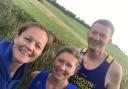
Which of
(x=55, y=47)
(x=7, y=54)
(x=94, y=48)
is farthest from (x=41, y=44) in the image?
(x=55, y=47)

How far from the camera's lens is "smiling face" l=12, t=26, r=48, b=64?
452 centimetres

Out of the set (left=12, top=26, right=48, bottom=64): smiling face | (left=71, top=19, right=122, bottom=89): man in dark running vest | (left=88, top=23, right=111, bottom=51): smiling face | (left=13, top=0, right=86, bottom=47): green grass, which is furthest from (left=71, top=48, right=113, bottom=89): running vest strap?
(left=13, top=0, right=86, bottom=47): green grass

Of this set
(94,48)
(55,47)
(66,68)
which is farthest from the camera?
(55,47)

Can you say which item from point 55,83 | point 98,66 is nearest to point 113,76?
point 98,66

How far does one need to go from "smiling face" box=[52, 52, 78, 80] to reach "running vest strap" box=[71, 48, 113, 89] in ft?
2.15

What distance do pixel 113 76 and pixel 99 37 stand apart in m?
0.61

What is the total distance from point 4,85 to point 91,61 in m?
1.66

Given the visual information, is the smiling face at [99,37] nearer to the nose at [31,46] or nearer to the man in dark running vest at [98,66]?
the man in dark running vest at [98,66]

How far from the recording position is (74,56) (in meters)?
5.16

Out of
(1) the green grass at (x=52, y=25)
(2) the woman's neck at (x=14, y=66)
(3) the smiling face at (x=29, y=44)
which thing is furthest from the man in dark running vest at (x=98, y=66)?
(1) the green grass at (x=52, y=25)

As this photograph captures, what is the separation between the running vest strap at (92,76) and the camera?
5660 millimetres

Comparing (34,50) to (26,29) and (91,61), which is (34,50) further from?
(91,61)

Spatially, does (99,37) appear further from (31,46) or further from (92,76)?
(31,46)

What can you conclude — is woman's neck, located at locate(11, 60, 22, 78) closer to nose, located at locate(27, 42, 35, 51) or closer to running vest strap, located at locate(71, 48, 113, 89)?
nose, located at locate(27, 42, 35, 51)
